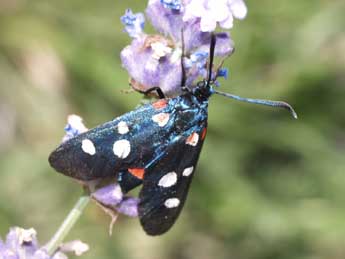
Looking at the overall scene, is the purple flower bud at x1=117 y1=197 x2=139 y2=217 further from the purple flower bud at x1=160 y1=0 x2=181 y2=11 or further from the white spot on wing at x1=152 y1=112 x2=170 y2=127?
the purple flower bud at x1=160 y1=0 x2=181 y2=11

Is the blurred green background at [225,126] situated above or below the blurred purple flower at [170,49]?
below

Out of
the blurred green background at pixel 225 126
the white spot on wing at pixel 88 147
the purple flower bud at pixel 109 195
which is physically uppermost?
the white spot on wing at pixel 88 147

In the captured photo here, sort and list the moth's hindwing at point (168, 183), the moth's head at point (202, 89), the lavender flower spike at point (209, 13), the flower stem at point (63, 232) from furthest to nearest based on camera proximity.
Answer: the moth's head at point (202, 89) < the moth's hindwing at point (168, 183) < the flower stem at point (63, 232) < the lavender flower spike at point (209, 13)

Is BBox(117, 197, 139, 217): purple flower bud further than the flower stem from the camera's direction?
Yes

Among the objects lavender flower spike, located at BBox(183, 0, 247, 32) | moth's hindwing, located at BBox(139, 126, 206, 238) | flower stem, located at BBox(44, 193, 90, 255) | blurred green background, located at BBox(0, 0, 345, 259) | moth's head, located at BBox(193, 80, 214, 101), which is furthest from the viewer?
blurred green background, located at BBox(0, 0, 345, 259)

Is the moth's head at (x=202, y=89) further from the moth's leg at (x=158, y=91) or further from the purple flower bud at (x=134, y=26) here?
the purple flower bud at (x=134, y=26)

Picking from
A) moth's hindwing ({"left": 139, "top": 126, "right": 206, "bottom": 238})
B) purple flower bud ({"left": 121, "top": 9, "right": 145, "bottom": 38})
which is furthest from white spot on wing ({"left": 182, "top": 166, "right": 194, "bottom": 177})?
purple flower bud ({"left": 121, "top": 9, "right": 145, "bottom": 38})

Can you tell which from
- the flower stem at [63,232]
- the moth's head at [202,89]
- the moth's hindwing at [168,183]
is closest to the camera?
the flower stem at [63,232]

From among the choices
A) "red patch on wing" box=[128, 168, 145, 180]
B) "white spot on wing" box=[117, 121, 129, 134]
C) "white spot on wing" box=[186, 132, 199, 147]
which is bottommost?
"red patch on wing" box=[128, 168, 145, 180]

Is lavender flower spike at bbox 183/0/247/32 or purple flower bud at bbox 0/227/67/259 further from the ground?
lavender flower spike at bbox 183/0/247/32

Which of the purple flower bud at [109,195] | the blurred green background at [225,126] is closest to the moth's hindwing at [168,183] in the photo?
the purple flower bud at [109,195]
